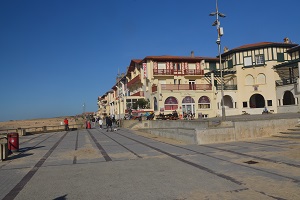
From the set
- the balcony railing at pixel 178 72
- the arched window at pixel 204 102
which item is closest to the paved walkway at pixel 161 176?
the arched window at pixel 204 102

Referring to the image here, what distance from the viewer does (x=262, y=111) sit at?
39.2 meters

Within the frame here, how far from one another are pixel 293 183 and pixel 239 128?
28.0 ft

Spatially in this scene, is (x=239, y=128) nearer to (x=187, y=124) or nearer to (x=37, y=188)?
(x=187, y=124)

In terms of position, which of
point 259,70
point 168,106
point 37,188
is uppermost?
point 259,70

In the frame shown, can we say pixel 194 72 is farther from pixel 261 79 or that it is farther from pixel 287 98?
pixel 287 98

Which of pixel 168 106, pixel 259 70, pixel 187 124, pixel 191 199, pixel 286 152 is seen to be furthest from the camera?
pixel 259 70

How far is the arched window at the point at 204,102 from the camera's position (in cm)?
3831

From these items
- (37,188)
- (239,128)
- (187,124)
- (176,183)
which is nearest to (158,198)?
(176,183)

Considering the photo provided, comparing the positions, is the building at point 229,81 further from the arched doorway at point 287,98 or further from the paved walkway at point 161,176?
the paved walkway at point 161,176

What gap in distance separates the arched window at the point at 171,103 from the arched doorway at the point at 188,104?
44.5 inches

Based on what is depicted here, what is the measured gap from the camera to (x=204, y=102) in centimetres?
3859

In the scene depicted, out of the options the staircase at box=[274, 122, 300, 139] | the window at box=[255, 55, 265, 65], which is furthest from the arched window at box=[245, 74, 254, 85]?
the staircase at box=[274, 122, 300, 139]

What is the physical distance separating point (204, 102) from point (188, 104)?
262cm

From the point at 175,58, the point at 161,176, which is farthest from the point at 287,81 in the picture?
the point at 161,176
